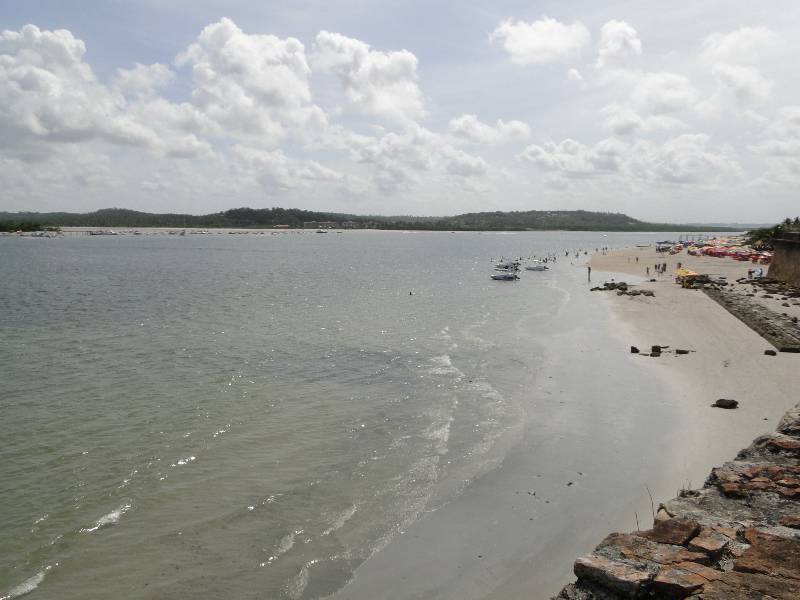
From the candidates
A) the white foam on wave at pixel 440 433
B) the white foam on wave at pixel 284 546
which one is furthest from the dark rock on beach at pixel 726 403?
the white foam on wave at pixel 284 546

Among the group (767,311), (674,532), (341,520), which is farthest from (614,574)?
(767,311)

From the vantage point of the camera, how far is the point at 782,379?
22.5 m

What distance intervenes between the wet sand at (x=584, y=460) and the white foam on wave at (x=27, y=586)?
5.63 metres

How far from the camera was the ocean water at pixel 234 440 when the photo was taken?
36.7 feet

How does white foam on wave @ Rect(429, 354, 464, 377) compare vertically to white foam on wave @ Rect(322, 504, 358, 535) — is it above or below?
above

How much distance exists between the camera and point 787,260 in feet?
182

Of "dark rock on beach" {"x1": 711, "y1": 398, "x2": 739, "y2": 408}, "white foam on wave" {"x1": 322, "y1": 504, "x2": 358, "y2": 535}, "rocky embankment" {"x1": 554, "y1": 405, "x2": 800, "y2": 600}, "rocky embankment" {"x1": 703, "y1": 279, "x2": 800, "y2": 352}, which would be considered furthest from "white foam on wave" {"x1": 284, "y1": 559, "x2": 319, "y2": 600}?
"rocky embankment" {"x1": 703, "y1": 279, "x2": 800, "y2": 352}

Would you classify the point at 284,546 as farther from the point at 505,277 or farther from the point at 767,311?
the point at 505,277

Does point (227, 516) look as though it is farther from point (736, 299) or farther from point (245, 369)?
point (736, 299)

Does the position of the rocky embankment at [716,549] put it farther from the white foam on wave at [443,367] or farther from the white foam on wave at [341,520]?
the white foam on wave at [443,367]

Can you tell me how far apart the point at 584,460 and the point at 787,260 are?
52.2 m

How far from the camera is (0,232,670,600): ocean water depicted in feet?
36.7

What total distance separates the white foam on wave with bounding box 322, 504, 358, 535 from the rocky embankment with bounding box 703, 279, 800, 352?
2422cm

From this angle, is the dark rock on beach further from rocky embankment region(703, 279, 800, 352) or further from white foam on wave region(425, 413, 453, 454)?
rocky embankment region(703, 279, 800, 352)
